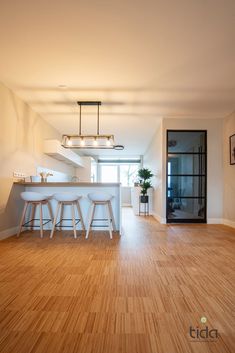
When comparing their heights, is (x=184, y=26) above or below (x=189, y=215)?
above

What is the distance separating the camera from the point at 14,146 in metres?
4.16

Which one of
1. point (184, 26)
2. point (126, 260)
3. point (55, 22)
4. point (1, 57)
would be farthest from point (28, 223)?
point (184, 26)

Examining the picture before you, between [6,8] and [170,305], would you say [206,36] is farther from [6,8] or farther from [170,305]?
[170,305]

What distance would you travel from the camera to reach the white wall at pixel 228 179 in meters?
5.19

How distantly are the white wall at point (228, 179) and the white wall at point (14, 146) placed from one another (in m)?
4.20

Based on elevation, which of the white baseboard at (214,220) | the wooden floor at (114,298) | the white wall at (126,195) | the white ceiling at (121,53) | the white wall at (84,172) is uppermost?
the white ceiling at (121,53)

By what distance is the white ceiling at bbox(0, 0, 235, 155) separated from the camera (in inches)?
89.3

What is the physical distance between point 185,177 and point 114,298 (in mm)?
4357

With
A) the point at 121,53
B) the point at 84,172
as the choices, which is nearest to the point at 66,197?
the point at 121,53

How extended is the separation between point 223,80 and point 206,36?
1.20 metres

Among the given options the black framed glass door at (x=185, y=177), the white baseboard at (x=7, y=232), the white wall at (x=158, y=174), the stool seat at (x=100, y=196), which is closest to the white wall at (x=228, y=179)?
the black framed glass door at (x=185, y=177)

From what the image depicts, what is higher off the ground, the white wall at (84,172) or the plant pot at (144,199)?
the white wall at (84,172)

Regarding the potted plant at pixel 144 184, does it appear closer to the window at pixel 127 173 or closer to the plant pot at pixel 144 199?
the plant pot at pixel 144 199

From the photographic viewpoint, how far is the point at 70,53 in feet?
9.74
